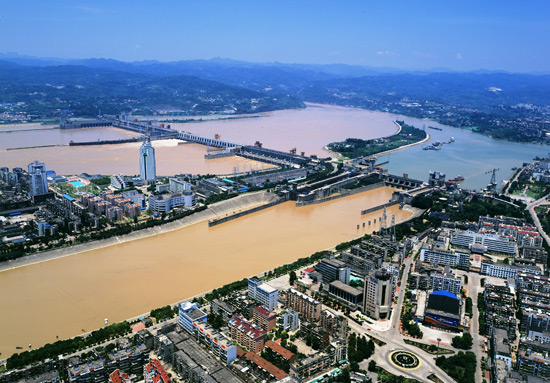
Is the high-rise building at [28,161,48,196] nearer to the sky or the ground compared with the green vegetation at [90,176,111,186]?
nearer to the sky

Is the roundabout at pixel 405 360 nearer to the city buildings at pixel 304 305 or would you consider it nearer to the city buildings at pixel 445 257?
the city buildings at pixel 304 305

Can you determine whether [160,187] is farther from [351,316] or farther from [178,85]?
[178,85]

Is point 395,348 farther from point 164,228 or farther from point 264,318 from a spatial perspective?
point 164,228

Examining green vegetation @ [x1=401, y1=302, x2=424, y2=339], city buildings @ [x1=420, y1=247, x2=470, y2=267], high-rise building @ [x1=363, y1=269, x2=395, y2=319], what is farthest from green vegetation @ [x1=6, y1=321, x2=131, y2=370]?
city buildings @ [x1=420, y1=247, x2=470, y2=267]

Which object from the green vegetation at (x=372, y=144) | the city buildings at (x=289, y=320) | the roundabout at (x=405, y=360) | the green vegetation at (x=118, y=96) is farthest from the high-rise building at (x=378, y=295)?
the green vegetation at (x=118, y=96)

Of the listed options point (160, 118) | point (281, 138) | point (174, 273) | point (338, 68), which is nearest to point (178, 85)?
point (160, 118)

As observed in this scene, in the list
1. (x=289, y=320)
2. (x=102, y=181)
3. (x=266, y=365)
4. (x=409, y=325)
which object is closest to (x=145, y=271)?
(x=289, y=320)

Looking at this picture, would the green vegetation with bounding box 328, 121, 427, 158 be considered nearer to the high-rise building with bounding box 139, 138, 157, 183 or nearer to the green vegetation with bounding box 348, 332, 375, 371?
the high-rise building with bounding box 139, 138, 157, 183
